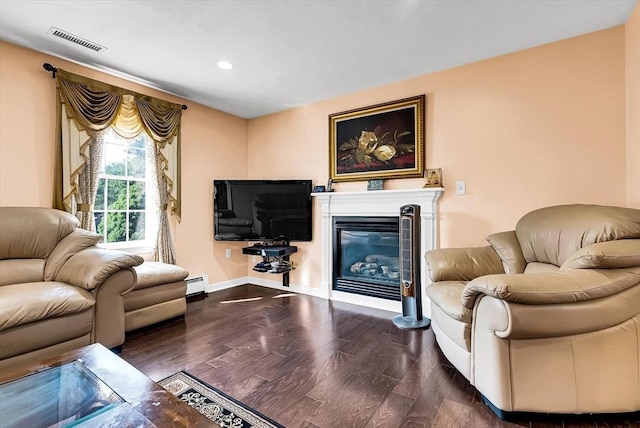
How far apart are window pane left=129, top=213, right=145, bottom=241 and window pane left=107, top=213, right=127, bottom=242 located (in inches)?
2.6

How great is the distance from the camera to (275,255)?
3.80 meters

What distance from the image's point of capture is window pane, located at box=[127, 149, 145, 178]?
3.49m

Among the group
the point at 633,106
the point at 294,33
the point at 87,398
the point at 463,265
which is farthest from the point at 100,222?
the point at 633,106

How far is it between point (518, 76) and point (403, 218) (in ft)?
5.30

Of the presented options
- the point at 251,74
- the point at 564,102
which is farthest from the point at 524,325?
the point at 251,74

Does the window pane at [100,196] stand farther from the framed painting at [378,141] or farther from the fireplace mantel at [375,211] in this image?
the framed painting at [378,141]

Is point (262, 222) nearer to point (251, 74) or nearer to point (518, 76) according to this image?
point (251, 74)

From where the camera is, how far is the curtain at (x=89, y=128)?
2.81 meters

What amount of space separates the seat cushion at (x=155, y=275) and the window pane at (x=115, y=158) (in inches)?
45.2

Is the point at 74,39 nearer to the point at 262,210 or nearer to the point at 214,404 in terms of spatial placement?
the point at 262,210

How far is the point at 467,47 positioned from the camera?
2643 millimetres

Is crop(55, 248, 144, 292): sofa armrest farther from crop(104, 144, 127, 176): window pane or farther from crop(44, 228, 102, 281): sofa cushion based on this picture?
crop(104, 144, 127, 176): window pane

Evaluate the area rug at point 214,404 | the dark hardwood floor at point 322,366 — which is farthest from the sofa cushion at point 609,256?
the area rug at point 214,404

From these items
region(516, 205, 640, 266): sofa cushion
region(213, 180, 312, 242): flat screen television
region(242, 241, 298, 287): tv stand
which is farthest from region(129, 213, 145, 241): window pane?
region(516, 205, 640, 266): sofa cushion
